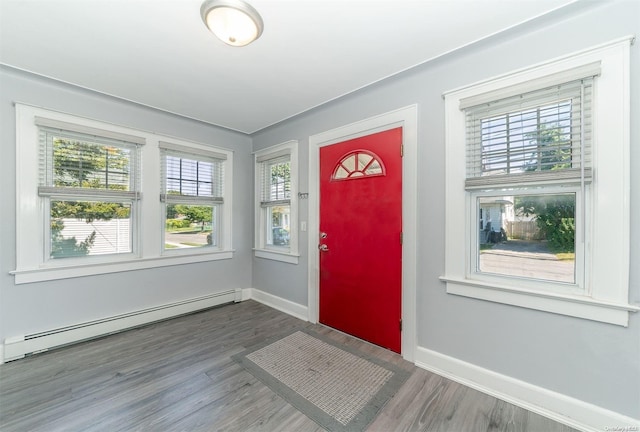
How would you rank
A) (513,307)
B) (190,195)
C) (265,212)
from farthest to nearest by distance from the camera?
1. (265,212)
2. (190,195)
3. (513,307)

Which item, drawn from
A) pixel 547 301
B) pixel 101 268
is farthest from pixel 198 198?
pixel 547 301

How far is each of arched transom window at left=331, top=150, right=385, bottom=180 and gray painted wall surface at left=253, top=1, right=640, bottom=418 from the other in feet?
1.22

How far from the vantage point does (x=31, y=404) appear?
1634 mm

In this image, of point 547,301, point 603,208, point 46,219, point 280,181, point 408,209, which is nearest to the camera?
point 603,208

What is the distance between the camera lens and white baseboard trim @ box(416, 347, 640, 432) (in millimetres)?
1405

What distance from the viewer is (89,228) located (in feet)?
8.36

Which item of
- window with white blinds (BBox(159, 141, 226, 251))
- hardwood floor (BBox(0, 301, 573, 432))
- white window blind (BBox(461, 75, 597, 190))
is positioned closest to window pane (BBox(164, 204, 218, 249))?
window with white blinds (BBox(159, 141, 226, 251))

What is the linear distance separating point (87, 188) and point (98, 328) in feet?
4.68

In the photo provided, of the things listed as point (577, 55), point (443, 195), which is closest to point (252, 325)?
point (443, 195)

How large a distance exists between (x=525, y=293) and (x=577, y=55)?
1.50 metres

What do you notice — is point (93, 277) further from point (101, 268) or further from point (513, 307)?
point (513, 307)

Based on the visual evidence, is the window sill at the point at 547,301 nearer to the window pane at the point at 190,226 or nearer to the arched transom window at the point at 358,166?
the arched transom window at the point at 358,166

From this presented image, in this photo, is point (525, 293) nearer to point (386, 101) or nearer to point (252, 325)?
point (386, 101)

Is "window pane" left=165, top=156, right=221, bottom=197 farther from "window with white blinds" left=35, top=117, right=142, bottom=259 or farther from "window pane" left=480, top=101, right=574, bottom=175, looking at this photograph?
"window pane" left=480, top=101, right=574, bottom=175
